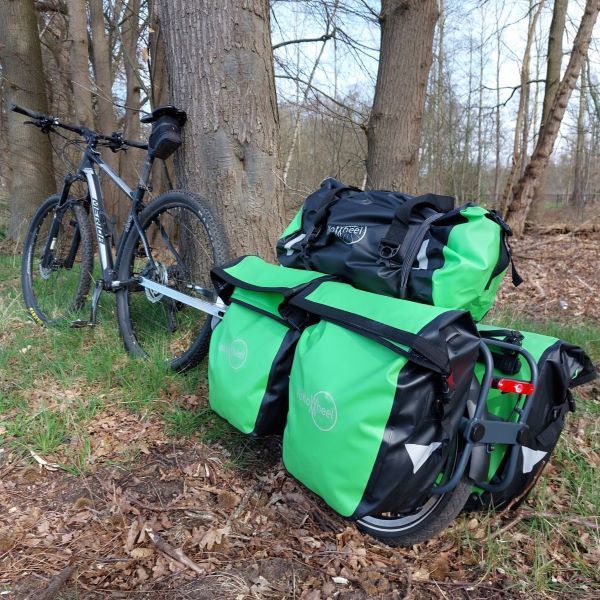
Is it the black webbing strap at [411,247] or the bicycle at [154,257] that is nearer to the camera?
the black webbing strap at [411,247]

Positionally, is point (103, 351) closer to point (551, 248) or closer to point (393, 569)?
→ point (393, 569)

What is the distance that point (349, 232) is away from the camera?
6.72ft

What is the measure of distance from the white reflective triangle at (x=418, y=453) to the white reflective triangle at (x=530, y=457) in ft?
1.34

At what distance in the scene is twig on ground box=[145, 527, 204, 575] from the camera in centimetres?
163

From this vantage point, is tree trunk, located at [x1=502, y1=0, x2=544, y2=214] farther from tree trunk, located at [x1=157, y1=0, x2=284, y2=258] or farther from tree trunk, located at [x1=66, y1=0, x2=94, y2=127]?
tree trunk, located at [x1=157, y1=0, x2=284, y2=258]

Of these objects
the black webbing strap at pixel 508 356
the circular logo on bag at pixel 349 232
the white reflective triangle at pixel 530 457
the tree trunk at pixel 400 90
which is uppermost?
the tree trunk at pixel 400 90

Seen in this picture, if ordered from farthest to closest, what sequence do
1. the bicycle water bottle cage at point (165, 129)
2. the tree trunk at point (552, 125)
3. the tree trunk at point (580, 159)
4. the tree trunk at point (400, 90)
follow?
the tree trunk at point (580, 159)
the tree trunk at point (552, 125)
the tree trunk at point (400, 90)
the bicycle water bottle cage at point (165, 129)

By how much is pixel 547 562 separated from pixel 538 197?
10.2 metres

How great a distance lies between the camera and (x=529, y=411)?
1667 mm

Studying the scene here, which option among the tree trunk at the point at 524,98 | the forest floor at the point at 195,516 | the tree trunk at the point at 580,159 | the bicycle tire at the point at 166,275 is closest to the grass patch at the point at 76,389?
the forest floor at the point at 195,516

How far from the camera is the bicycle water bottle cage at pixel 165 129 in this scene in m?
2.77

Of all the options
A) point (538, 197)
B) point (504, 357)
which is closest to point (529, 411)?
point (504, 357)

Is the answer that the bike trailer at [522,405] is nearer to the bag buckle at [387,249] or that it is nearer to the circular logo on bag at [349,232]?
the bag buckle at [387,249]

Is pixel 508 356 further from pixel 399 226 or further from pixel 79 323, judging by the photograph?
pixel 79 323
